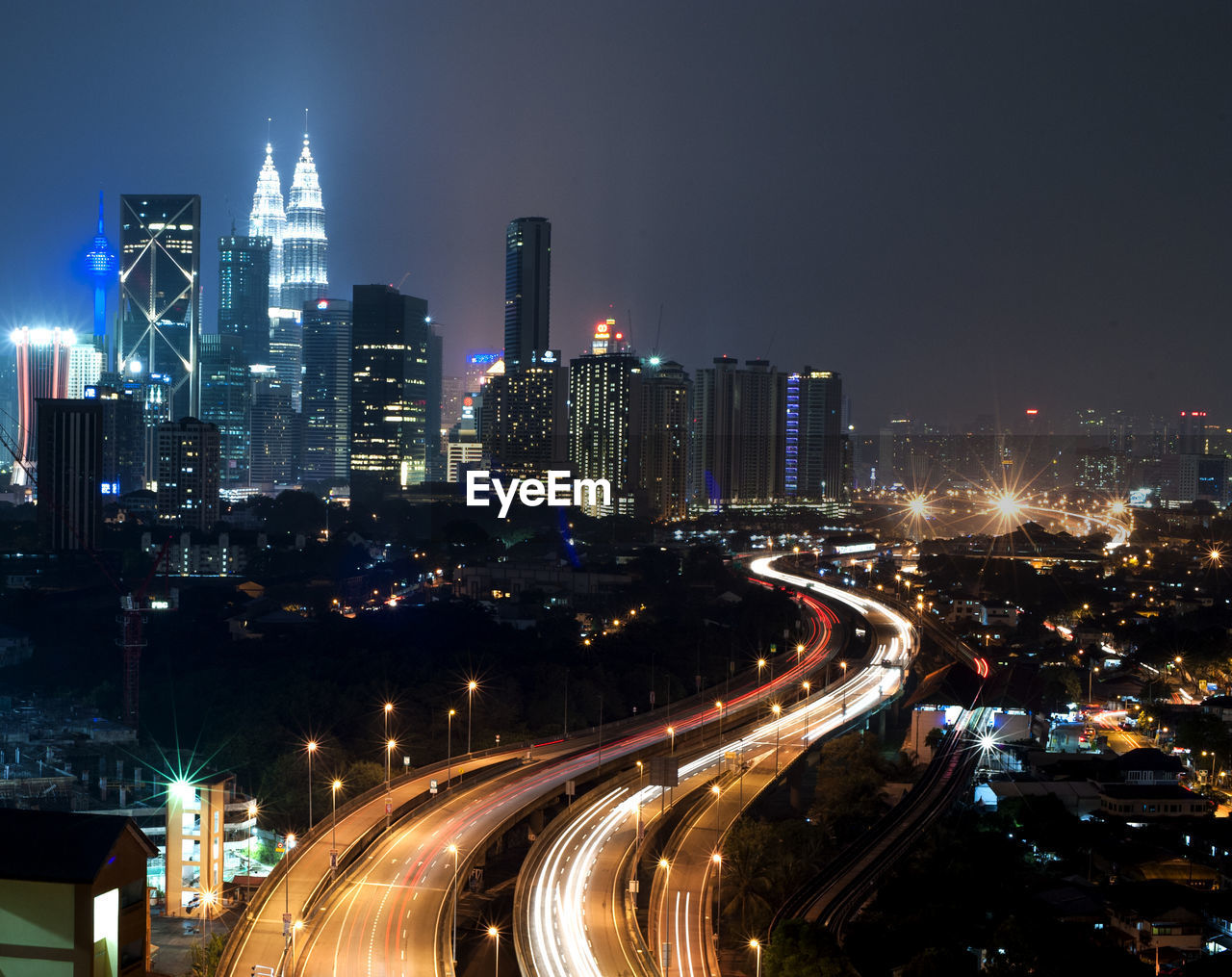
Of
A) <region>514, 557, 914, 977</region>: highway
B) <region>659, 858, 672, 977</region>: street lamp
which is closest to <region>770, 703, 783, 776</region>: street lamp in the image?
<region>514, 557, 914, 977</region>: highway

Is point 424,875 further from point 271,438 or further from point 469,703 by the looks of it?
point 271,438

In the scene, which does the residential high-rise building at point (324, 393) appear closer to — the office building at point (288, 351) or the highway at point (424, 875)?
the office building at point (288, 351)

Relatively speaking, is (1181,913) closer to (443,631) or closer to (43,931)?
(43,931)

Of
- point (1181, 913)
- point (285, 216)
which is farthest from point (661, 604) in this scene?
point (285, 216)

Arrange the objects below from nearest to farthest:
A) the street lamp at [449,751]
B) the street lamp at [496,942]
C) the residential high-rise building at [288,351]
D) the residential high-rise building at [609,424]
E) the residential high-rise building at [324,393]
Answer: the street lamp at [496,942] → the street lamp at [449,751] → the residential high-rise building at [609,424] → the residential high-rise building at [324,393] → the residential high-rise building at [288,351]

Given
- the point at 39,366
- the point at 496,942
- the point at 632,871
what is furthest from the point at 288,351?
the point at 496,942

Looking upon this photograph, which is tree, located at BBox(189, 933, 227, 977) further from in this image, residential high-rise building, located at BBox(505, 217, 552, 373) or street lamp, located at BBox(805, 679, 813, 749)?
residential high-rise building, located at BBox(505, 217, 552, 373)

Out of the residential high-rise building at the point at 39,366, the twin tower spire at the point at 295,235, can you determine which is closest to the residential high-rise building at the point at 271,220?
the twin tower spire at the point at 295,235
